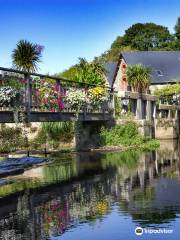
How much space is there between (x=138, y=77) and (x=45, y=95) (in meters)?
36.8

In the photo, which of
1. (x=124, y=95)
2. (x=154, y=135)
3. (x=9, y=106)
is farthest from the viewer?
(x=154, y=135)

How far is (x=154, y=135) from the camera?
60.0 m

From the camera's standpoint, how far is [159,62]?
91.1 metres

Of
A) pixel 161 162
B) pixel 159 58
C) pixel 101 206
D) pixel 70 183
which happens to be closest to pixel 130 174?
pixel 70 183

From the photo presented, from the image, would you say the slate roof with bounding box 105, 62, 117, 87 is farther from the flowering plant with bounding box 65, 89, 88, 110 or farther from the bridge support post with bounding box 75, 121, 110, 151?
the flowering plant with bounding box 65, 89, 88, 110

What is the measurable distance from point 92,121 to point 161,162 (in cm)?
1378

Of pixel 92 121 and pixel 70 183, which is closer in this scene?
pixel 70 183

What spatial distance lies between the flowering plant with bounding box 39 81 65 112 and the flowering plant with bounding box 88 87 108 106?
5.63 meters

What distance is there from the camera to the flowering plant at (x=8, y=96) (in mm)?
27691

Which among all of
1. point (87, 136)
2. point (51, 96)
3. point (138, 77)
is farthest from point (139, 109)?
point (51, 96)

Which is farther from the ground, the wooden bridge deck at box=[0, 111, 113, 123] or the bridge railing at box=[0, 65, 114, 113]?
the bridge railing at box=[0, 65, 114, 113]

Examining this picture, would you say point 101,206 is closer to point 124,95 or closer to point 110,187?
point 110,187

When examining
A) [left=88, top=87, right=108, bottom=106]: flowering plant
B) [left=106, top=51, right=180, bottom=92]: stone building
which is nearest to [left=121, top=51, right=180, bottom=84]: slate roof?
[left=106, top=51, right=180, bottom=92]: stone building

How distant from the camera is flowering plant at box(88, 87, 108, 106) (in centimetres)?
4322
